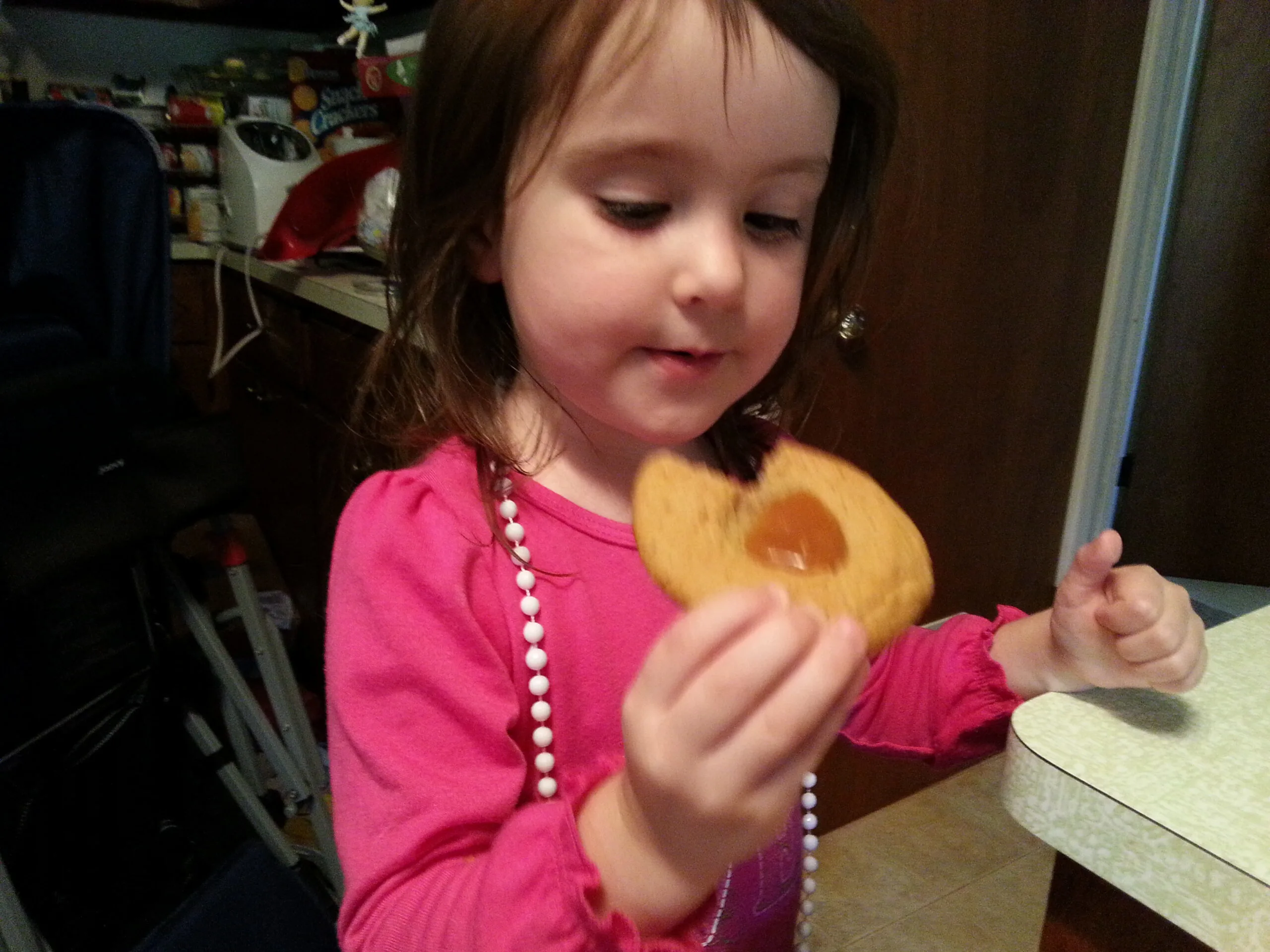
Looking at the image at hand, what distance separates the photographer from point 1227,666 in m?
0.54

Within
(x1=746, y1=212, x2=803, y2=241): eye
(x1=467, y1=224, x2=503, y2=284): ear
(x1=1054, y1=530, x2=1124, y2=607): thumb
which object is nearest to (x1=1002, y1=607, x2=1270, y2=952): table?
(x1=1054, y1=530, x2=1124, y2=607): thumb

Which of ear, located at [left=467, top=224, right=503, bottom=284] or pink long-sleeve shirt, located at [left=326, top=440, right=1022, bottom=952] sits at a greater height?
ear, located at [left=467, top=224, right=503, bottom=284]

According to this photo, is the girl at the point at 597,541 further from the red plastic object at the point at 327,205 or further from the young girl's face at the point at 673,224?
the red plastic object at the point at 327,205

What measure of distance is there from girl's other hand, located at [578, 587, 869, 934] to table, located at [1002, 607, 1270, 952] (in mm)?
119

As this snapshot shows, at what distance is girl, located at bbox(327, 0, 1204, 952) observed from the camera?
16.6 inches

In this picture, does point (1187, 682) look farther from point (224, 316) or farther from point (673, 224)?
point (224, 316)

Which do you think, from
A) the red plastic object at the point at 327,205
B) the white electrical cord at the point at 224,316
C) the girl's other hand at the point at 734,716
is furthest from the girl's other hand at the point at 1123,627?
the white electrical cord at the point at 224,316

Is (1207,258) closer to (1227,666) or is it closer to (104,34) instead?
(1227,666)

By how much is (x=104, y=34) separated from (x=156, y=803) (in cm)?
224

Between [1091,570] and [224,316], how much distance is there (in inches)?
86.8

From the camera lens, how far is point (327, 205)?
5.60ft

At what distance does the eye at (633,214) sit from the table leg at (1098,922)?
0.44 m

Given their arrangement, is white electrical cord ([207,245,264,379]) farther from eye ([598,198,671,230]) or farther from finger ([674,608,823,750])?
finger ([674,608,823,750])

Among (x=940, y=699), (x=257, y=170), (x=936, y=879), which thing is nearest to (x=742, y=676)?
(x=940, y=699)
